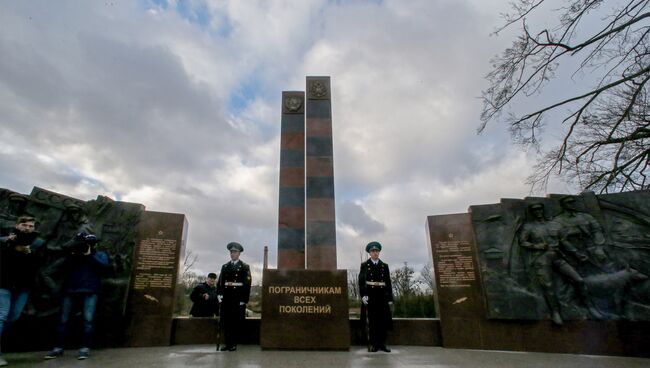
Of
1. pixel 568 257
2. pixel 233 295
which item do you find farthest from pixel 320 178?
pixel 568 257

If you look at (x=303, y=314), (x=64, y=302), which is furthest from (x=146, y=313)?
(x=303, y=314)

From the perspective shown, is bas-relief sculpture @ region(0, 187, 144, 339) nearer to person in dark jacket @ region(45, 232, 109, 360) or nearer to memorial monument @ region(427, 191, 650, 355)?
person in dark jacket @ region(45, 232, 109, 360)

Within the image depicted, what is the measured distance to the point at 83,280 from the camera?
523 cm

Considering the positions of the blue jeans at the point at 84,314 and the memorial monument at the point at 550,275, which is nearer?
the blue jeans at the point at 84,314

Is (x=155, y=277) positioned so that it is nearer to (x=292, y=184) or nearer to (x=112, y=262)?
(x=112, y=262)

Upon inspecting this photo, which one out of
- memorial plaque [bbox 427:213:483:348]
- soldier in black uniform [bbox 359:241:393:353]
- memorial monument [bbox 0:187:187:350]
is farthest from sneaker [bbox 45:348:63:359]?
memorial plaque [bbox 427:213:483:348]

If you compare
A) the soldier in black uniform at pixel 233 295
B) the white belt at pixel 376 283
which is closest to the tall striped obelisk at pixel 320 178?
the soldier in black uniform at pixel 233 295

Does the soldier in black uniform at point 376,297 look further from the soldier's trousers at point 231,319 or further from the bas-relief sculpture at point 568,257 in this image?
the soldier's trousers at point 231,319

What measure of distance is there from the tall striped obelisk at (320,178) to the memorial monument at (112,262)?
175 inches

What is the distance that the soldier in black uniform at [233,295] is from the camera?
600cm

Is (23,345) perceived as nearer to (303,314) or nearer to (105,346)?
(105,346)

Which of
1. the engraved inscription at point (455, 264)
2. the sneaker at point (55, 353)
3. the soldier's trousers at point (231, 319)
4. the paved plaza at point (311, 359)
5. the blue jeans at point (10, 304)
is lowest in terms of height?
the paved plaza at point (311, 359)

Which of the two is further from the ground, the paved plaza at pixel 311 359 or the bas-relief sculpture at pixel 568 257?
the bas-relief sculpture at pixel 568 257

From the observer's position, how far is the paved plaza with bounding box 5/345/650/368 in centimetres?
454
